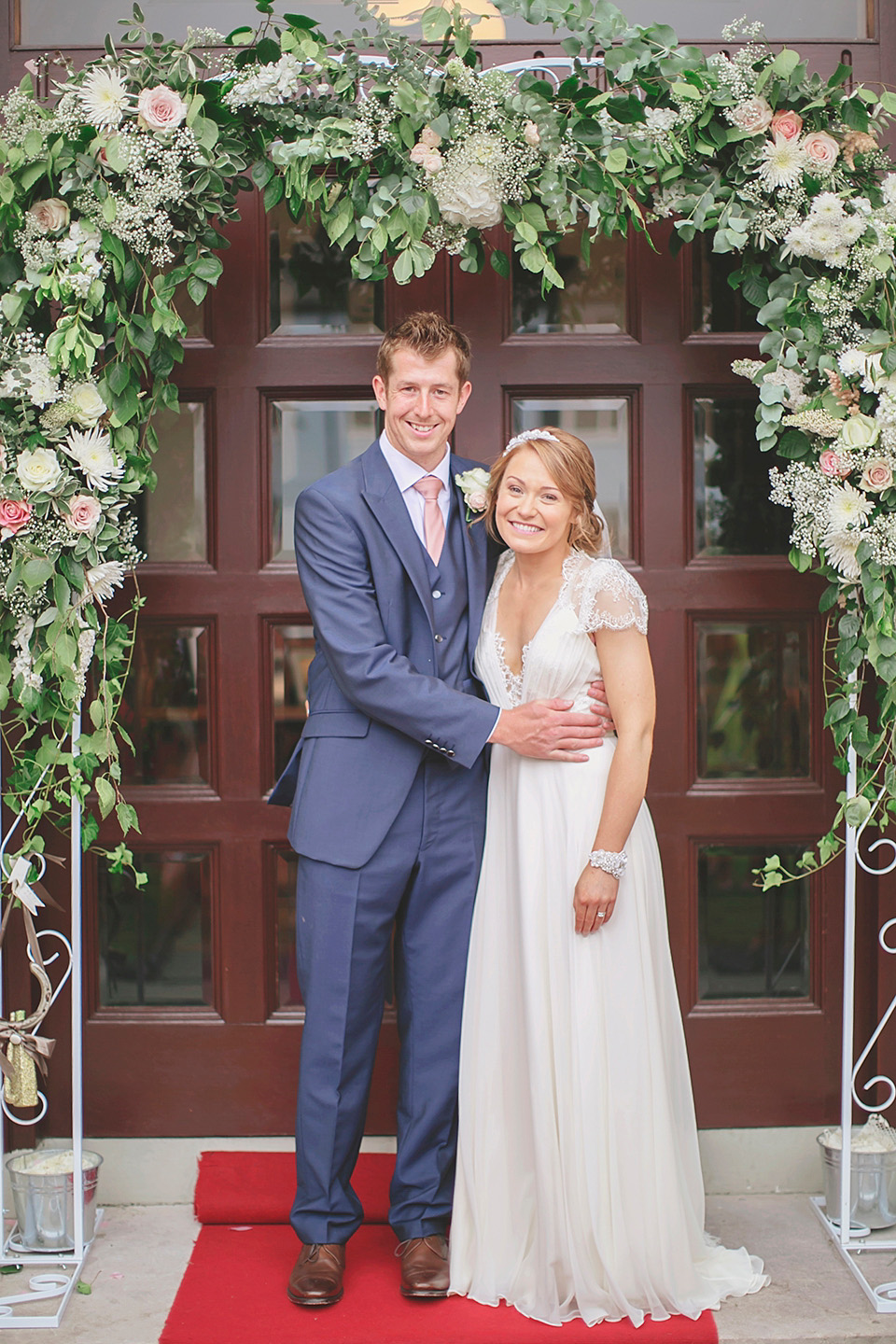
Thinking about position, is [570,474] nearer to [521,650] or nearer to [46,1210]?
[521,650]

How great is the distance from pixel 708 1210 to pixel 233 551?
2030mm

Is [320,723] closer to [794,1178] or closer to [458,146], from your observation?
[458,146]

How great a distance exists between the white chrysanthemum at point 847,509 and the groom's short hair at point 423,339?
845 mm

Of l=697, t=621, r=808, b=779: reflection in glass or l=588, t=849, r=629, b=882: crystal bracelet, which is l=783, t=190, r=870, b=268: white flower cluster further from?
l=588, t=849, r=629, b=882: crystal bracelet

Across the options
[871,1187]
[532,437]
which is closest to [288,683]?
[532,437]

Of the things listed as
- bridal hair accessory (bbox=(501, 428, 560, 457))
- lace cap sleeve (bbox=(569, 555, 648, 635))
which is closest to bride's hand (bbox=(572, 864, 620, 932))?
lace cap sleeve (bbox=(569, 555, 648, 635))

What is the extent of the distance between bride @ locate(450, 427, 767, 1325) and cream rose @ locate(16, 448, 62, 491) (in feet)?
3.04

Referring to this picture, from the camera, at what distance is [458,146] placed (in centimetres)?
260

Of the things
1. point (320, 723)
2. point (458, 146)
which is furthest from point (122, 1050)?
point (458, 146)

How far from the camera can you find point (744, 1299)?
2.66m

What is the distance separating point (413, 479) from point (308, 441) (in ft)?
1.86

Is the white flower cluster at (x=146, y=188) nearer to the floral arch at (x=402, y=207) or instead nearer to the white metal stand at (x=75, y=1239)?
the floral arch at (x=402, y=207)

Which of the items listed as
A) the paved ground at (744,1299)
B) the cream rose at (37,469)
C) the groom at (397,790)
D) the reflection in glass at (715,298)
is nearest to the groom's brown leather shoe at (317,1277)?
the groom at (397,790)

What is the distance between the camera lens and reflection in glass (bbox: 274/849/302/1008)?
10.6 feet
